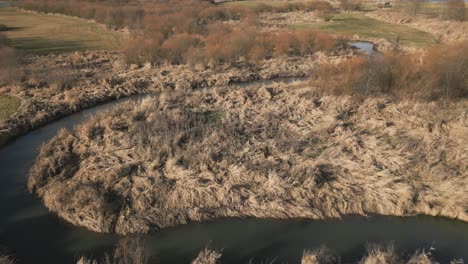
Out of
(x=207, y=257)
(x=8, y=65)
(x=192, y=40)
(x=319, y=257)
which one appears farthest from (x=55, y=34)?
(x=319, y=257)

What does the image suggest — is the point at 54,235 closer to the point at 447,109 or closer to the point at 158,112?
the point at 158,112

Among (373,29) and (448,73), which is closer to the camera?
(448,73)

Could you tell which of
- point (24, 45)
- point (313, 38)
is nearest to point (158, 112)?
point (313, 38)

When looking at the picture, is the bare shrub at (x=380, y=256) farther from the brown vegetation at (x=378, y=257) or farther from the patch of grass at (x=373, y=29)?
the patch of grass at (x=373, y=29)

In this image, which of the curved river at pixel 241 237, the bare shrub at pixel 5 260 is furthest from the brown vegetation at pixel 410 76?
the bare shrub at pixel 5 260

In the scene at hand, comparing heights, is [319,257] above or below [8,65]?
below

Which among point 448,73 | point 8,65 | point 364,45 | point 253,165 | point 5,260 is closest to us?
point 5,260

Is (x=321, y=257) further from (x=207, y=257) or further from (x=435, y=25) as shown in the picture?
(x=435, y=25)
